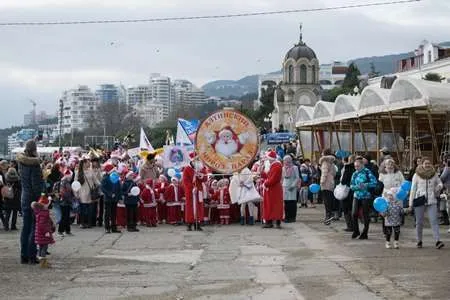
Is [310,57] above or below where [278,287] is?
above

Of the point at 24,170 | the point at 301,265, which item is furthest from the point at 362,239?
the point at 24,170

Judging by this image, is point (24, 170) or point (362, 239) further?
point (362, 239)

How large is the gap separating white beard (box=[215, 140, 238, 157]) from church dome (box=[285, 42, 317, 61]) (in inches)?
2862

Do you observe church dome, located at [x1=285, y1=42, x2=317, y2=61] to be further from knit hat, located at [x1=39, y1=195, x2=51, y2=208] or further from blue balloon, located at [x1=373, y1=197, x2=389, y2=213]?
knit hat, located at [x1=39, y1=195, x2=51, y2=208]

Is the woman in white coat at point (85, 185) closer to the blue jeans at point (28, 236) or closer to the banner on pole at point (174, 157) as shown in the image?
the banner on pole at point (174, 157)

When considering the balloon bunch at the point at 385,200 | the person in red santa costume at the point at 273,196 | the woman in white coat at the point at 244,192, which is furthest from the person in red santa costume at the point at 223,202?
the balloon bunch at the point at 385,200

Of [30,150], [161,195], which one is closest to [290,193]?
[161,195]

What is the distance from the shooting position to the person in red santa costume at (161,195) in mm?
21016

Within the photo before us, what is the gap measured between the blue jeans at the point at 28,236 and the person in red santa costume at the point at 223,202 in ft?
27.1

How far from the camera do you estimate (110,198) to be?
18844 millimetres

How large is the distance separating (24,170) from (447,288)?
703 cm

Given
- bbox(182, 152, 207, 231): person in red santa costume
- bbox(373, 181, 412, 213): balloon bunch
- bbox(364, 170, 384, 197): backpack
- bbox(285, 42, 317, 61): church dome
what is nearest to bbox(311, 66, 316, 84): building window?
bbox(285, 42, 317, 61): church dome

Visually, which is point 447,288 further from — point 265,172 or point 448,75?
point 448,75

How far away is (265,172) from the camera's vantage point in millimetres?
20422
